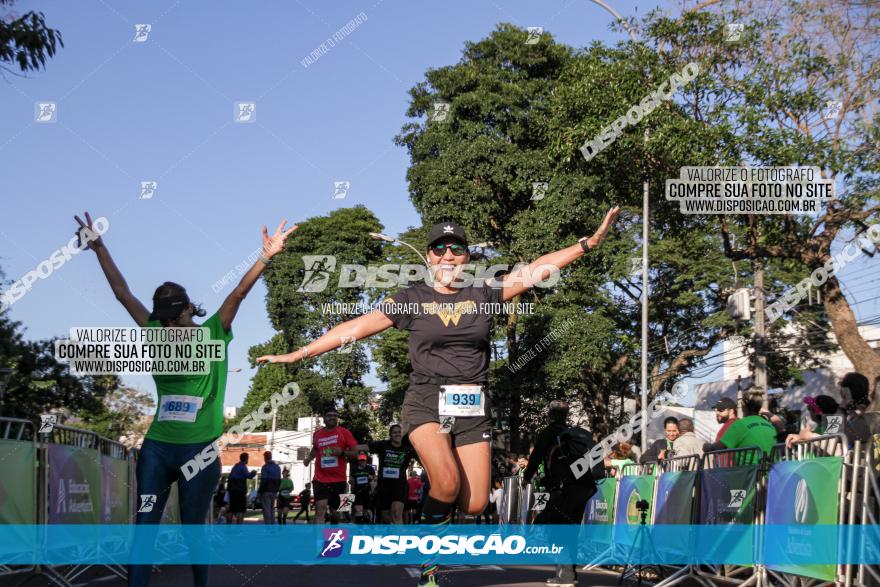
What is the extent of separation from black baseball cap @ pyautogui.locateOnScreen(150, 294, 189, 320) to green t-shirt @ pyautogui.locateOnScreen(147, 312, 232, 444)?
0.08 metres

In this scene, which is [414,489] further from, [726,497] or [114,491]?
[726,497]

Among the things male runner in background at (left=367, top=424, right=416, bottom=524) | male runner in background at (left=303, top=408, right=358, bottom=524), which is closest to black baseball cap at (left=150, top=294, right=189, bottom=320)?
male runner in background at (left=303, top=408, right=358, bottom=524)

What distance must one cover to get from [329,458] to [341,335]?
748cm

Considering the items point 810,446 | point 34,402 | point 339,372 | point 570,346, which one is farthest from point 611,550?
point 339,372

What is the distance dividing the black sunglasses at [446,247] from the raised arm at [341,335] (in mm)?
515

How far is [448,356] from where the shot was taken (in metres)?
6.68

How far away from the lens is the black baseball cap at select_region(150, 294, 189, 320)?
641cm

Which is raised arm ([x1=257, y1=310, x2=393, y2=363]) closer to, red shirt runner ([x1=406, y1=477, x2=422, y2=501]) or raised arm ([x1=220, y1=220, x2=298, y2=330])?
raised arm ([x1=220, y1=220, x2=298, y2=330])

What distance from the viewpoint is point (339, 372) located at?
180 ft

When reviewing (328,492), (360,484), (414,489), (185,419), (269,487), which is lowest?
(414,489)

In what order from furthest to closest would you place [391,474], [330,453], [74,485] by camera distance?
[391,474]
[330,453]
[74,485]

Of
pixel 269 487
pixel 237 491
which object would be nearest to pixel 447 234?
pixel 269 487

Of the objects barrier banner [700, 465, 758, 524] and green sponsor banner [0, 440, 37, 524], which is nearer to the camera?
green sponsor banner [0, 440, 37, 524]

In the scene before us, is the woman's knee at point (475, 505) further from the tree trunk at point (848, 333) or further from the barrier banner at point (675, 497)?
the tree trunk at point (848, 333)
